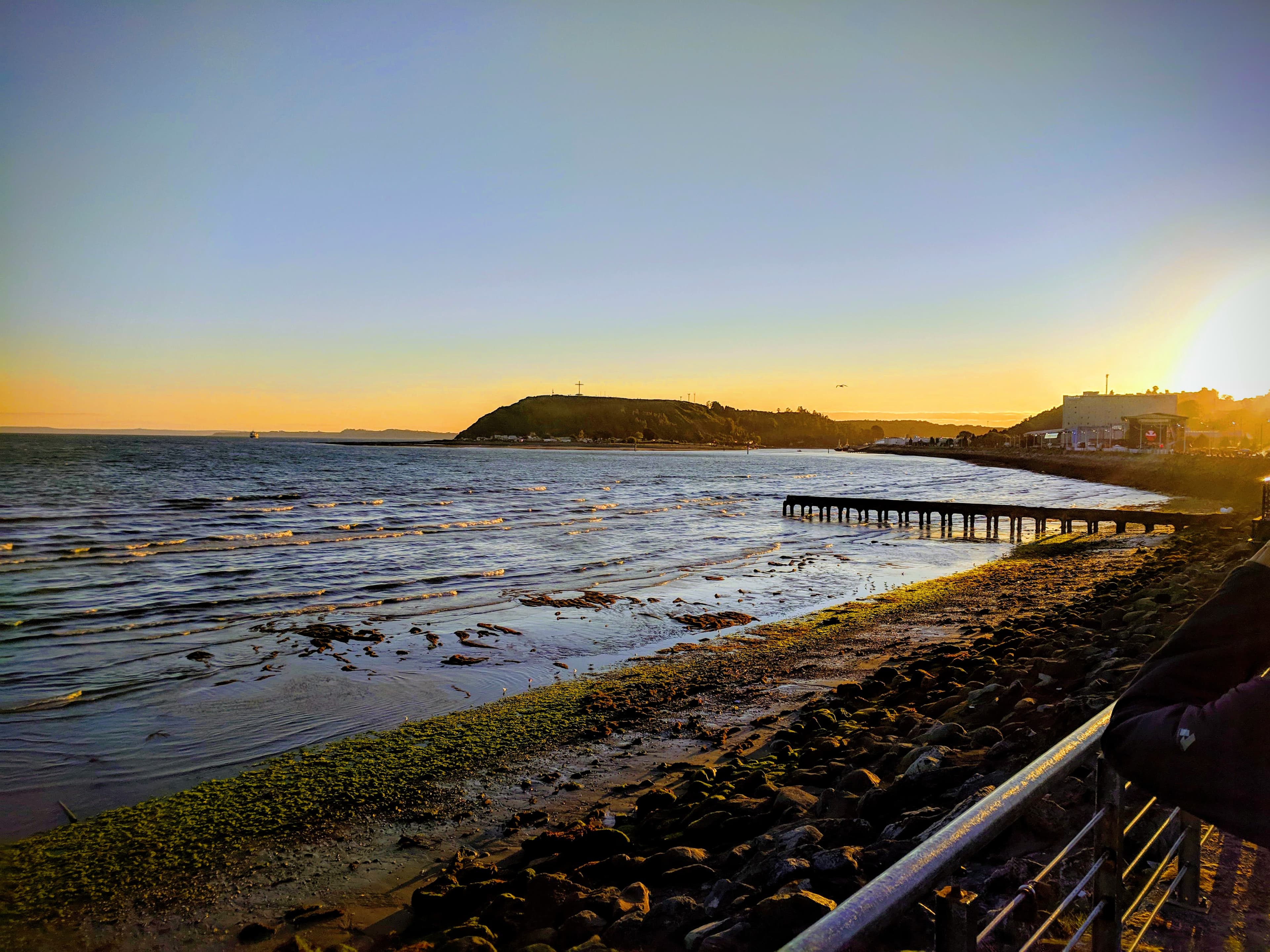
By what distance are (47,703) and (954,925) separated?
10.9 m

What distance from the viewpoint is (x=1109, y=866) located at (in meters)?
1.99

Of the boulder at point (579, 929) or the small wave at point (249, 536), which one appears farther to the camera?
the small wave at point (249, 536)

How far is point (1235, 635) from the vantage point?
1402 mm

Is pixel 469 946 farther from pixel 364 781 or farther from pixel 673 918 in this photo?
pixel 364 781

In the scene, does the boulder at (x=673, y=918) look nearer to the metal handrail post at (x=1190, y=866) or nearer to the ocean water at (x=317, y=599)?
the metal handrail post at (x=1190, y=866)

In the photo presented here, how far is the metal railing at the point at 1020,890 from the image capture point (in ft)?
3.71

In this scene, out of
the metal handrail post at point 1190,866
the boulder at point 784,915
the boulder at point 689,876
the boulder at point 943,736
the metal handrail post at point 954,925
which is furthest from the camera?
the boulder at point 943,736

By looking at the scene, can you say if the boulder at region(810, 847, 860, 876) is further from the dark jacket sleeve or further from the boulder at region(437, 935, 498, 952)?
the dark jacket sleeve

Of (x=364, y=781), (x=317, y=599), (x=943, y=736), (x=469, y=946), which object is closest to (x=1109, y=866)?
(x=469, y=946)

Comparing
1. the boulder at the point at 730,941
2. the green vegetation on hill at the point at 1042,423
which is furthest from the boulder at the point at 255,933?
the green vegetation on hill at the point at 1042,423

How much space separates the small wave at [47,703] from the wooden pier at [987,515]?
28.2m

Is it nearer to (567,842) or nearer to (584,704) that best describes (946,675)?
(584,704)

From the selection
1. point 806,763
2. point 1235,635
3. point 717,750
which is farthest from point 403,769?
point 1235,635

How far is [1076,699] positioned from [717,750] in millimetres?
3095
